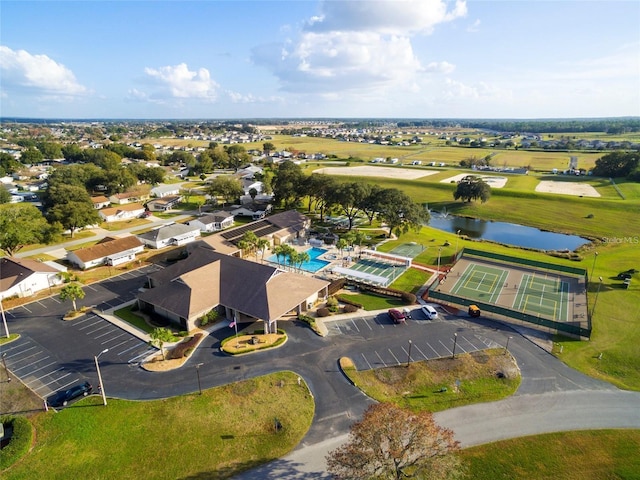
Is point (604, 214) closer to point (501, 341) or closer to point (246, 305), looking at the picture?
point (501, 341)

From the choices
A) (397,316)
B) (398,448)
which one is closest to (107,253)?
(397,316)

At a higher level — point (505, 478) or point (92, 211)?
point (92, 211)

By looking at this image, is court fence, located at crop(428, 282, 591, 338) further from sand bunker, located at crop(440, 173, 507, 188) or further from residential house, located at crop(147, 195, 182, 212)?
sand bunker, located at crop(440, 173, 507, 188)

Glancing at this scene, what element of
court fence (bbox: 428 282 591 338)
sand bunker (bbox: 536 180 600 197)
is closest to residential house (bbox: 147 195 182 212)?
court fence (bbox: 428 282 591 338)

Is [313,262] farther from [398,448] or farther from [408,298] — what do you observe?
[398,448]

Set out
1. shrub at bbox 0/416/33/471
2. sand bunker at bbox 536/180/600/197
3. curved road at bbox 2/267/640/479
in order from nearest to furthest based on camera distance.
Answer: shrub at bbox 0/416/33/471 < curved road at bbox 2/267/640/479 < sand bunker at bbox 536/180/600/197

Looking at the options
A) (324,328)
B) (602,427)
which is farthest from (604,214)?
(324,328)
